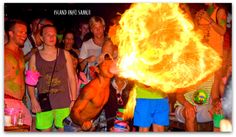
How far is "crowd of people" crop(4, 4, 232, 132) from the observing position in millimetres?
3131

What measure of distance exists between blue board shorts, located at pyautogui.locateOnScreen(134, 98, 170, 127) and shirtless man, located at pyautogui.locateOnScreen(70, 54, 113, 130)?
0.86 ft

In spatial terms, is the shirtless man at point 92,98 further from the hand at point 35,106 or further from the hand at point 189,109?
the hand at point 189,109

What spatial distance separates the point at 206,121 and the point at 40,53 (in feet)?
4.46

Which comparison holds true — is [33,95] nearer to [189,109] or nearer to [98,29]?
[98,29]

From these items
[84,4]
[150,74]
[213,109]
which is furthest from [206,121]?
[84,4]

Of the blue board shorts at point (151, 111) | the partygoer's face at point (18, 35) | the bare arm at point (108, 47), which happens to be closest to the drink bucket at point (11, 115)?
the partygoer's face at point (18, 35)

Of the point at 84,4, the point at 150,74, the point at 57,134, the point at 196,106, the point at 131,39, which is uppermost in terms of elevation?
the point at 84,4

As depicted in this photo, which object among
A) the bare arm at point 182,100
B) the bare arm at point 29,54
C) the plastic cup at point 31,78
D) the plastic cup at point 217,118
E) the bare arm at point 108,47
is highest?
the bare arm at point 108,47

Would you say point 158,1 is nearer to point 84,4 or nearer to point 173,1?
point 173,1

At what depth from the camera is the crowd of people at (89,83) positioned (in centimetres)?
313

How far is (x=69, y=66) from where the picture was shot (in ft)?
10.3

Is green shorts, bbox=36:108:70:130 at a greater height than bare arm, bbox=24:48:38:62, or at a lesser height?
lesser

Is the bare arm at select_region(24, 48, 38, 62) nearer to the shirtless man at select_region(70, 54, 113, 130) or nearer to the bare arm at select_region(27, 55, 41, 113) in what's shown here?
the bare arm at select_region(27, 55, 41, 113)

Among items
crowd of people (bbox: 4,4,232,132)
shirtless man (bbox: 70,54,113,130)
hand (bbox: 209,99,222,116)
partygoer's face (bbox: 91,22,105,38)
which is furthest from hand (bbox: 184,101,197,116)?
partygoer's face (bbox: 91,22,105,38)
